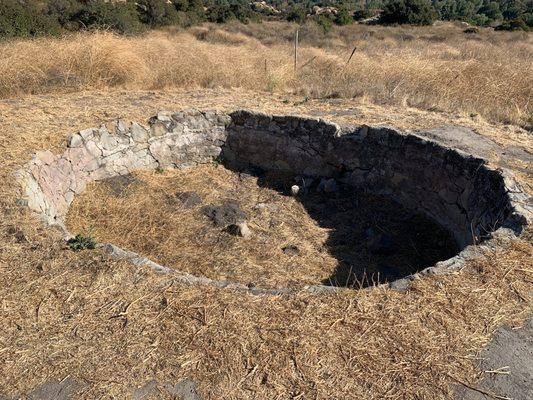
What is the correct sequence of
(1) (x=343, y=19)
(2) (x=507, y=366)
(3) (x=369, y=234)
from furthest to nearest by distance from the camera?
(1) (x=343, y=19), (3) (x=369, y=234), (2) (x=507, y=366)

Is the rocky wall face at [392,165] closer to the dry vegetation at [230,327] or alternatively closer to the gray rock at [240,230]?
the dry vegetation at [230,327]

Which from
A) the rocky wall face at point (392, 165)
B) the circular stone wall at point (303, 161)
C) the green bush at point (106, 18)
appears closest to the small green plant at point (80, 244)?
the circular stone wall at point (303, 161)

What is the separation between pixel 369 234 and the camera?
5.96m

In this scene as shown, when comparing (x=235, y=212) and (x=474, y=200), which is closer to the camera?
(x=474, y=200)

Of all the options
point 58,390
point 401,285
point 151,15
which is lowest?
point 151,15

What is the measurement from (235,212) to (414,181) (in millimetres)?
2672

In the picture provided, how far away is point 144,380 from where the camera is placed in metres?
2.79

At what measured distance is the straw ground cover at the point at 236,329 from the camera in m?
2.80

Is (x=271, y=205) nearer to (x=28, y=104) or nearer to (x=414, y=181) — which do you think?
(x=414, y=181)

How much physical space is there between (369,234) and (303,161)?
7.21ft

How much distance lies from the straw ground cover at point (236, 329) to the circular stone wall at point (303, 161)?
3.31ft

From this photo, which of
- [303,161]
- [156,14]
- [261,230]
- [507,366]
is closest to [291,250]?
[261,230]

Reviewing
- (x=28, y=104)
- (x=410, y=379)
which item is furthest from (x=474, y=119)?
(x=28, y=104)

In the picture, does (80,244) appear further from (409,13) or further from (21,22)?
(409,13)
